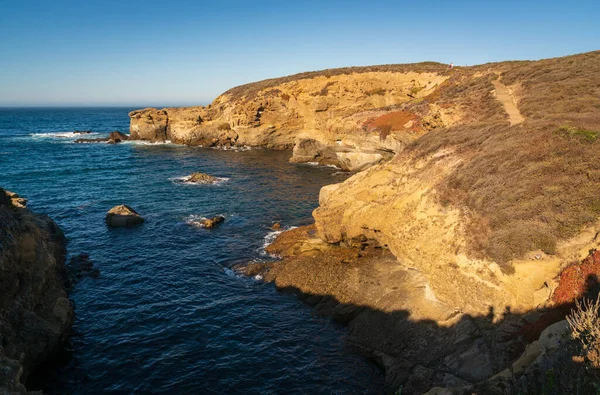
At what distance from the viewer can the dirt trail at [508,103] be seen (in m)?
26.8

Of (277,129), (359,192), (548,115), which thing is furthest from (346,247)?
(277,129)

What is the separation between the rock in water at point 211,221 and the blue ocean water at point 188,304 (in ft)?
2.82

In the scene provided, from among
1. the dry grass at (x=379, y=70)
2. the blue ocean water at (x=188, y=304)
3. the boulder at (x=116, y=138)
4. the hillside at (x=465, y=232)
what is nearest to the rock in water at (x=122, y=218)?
the blue ocean water at (x=188, y=304)

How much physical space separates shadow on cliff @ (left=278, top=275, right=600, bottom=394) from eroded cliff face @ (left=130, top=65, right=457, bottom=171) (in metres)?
28.2

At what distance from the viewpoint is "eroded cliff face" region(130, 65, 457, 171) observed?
51.5 meters

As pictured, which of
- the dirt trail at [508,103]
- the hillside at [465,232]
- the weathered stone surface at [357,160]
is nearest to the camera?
the hillside at [465,232]

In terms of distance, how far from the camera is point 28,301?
55.5 ft

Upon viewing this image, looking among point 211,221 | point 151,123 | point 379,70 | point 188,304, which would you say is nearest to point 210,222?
point 211,221

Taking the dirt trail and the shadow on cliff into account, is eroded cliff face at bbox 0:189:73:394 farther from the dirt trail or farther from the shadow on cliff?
the dirt trail

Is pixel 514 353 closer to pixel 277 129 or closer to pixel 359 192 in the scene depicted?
pixel 359 192

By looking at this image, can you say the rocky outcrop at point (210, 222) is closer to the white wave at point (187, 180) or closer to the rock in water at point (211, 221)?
the rock in water at point (211, 221)

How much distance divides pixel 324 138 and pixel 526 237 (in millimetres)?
50708

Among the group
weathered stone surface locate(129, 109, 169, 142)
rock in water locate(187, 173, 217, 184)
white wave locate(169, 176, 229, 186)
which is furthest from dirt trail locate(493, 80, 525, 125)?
weathered stone surface locate(129, 109, 169, 142)

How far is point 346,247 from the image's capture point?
2639 centimetres
